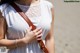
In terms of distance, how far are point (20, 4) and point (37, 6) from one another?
16 cm

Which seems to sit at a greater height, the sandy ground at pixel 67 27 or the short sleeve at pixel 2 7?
the short sleeve at pixel 2 7

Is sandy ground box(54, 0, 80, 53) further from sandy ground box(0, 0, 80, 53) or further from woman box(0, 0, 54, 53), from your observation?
woman box(0, 0, 54, 53)

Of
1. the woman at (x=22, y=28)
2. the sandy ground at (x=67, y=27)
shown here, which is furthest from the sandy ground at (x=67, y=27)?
the woman at (x=22, y=28)

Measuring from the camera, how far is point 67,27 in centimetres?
860

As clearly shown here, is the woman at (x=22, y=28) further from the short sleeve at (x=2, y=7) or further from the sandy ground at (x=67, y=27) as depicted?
the sandy ground at (x=67, y=27)

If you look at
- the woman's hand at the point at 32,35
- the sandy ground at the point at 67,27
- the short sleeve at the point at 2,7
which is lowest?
the sandy ground at the point at 67,27

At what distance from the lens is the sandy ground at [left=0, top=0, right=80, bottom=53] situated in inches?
320

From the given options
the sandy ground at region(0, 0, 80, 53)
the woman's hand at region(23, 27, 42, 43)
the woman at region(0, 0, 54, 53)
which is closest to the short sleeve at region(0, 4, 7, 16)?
the woman at region(0, 0, 54, 53)

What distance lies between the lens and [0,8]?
116 inches

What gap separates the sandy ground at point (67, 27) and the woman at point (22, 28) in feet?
16.3

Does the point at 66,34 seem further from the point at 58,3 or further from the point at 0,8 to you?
the point at 0,8

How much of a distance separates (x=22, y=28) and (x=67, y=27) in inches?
226

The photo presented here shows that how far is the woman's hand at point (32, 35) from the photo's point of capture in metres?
2.94

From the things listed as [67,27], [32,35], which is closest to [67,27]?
[67,27]
